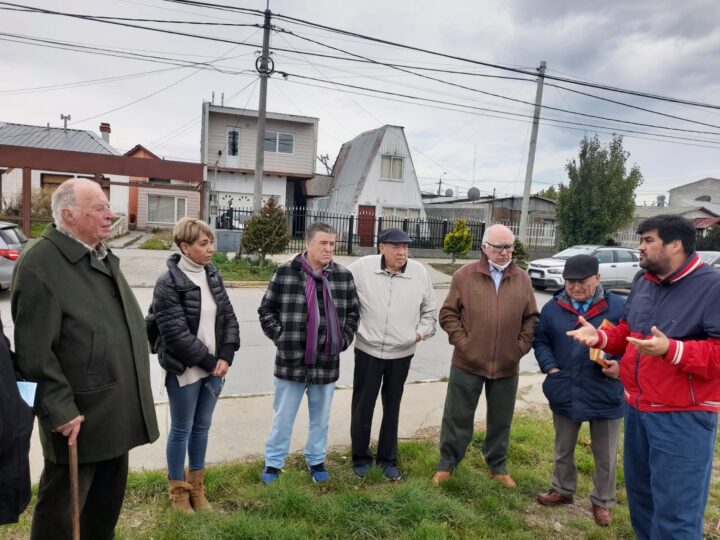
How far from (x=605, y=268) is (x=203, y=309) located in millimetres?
15216

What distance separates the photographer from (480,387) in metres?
3.76

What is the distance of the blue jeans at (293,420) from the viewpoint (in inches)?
140

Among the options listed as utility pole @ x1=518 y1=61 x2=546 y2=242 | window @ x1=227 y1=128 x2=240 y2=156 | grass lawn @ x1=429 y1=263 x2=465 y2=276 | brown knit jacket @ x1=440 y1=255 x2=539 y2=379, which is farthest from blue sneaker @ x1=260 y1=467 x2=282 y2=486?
window @ x1=227 y1=128 x2=240 y2=156

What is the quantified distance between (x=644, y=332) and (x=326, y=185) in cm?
2738

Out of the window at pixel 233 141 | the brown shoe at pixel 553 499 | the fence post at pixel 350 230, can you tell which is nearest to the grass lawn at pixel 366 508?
the brown shoe at pixel 553 499

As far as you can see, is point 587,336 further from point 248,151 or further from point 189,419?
point 248,151

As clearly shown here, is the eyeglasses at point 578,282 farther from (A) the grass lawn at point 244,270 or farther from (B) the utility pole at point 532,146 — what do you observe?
(B) the utility pole at point 532,146

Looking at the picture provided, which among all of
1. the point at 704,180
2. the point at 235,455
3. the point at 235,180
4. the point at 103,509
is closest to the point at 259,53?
the point at 235,180

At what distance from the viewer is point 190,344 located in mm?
2967

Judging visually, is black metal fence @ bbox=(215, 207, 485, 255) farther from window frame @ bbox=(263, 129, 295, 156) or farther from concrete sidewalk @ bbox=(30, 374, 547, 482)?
concrete sidewalk @ bbox=(30, 374, 547, 482)

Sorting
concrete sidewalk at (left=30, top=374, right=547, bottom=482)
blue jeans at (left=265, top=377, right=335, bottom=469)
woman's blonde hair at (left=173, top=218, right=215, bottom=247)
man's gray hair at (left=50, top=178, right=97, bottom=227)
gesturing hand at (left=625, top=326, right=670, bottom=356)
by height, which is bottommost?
concrete sidewalk at (left=30, top=374, right=547, bottom=482)

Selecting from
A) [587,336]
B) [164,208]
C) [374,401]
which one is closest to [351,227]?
[164,208]

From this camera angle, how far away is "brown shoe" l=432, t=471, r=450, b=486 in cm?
363

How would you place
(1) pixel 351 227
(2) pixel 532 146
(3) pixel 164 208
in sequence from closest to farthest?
(2) pixel 532 146, (1) pixel 351 227, (3) pixel 164 208
